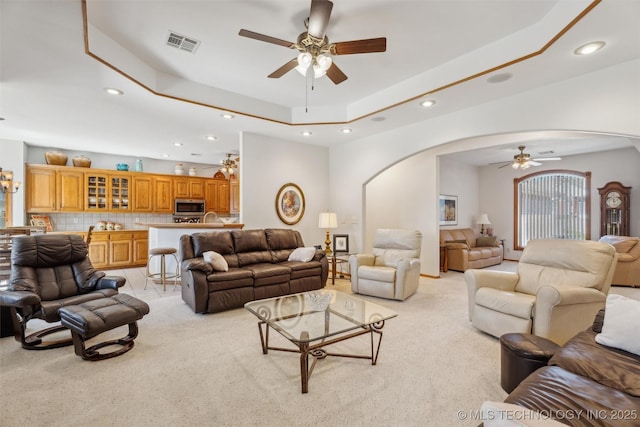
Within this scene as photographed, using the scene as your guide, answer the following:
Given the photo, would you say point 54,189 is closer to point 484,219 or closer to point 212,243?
point 212,243

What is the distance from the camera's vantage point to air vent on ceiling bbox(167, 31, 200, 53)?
2855 millimetres

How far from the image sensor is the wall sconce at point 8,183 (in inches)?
225

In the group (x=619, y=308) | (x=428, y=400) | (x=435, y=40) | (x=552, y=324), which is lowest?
(x=428, y=400)

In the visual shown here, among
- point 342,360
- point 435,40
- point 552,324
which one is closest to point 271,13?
point 435,40

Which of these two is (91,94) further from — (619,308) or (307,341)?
(619,308)

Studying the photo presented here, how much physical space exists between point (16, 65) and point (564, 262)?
5.97 m

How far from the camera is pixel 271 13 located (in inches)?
101

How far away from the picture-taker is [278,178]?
5812mm

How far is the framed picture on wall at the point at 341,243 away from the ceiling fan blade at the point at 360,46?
12.7 feet

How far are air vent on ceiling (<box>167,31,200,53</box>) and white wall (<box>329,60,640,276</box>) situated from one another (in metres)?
3.35

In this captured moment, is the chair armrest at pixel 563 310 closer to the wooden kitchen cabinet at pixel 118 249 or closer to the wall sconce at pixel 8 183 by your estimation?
the wooden kitchen cabinet at pixel 118 249

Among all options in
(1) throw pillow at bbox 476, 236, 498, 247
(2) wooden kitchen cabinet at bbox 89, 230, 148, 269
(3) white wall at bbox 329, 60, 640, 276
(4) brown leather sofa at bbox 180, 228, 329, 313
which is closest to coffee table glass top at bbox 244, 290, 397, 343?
(4) brown leather sofa at bbox 180, 228, 329, 313

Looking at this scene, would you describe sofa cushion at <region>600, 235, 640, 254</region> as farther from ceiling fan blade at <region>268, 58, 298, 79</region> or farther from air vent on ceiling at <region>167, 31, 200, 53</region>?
air vent on ceiling at <region>167, 31, 200, 53</region>

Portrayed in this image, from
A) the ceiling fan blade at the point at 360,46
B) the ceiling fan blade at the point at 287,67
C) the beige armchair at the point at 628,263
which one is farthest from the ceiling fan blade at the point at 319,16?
the beige armchair at the point at 628,263
